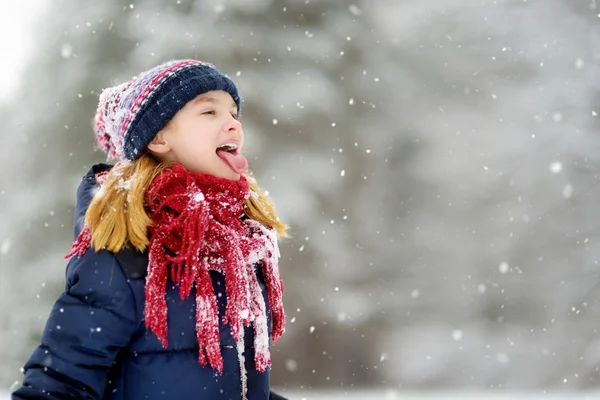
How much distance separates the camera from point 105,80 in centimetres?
562

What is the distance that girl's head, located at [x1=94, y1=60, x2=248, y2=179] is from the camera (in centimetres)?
161

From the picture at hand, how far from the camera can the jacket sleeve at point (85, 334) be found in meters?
1.31

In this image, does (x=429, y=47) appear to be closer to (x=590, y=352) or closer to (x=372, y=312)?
(x=372, y=312)

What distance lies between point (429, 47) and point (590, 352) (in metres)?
3.44

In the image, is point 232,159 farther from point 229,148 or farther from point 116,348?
point 116,348

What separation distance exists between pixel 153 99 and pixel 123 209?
1.06 ft

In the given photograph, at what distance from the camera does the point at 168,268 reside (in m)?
1.46

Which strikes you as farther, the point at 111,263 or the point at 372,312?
the point at 372,312

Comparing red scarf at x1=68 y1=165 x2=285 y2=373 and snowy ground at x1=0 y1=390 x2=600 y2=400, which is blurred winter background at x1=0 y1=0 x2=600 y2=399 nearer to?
snowy ground at x1=0 y1=390 x2=600 y2=400

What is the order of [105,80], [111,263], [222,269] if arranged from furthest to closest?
[105,80]
[222,269]
[111,263]

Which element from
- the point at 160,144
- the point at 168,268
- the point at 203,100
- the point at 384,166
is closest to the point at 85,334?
the point at 168,268

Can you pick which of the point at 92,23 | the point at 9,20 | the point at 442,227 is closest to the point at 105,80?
the point at 92,23

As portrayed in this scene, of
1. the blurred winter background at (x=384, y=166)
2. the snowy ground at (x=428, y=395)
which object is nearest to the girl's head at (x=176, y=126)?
the blurred winter background at (x=384, y=166)

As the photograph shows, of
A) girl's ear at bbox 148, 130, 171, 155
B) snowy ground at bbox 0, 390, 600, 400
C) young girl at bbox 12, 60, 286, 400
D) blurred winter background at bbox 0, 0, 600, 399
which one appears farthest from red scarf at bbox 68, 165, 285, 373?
snowy ground at bbox 0, 390, 600, 400
